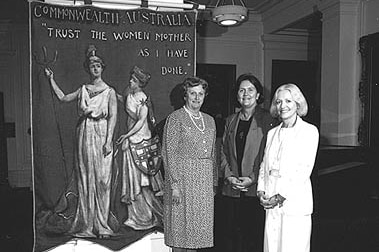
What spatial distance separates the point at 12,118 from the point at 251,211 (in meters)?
6.66

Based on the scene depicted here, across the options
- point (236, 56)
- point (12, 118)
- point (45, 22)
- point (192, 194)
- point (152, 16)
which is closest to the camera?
point (192, 194)

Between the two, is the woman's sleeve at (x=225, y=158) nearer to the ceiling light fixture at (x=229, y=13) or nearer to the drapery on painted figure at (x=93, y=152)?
the drapery on painted figure at (x=93, y=152)

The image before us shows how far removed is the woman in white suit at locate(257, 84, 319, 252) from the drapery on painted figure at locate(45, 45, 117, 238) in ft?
4.47

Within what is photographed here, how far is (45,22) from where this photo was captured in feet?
10.5

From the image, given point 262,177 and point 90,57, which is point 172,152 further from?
point 90,57

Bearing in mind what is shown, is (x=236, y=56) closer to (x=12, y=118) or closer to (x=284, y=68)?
(x=284, y=68)

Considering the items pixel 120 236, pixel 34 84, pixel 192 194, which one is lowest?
pixel 120 236

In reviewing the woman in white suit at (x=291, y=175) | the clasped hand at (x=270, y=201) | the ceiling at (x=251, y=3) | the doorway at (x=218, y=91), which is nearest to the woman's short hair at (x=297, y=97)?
the woman in white suit at (x=291, y=175)

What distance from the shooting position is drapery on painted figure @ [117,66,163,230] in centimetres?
339

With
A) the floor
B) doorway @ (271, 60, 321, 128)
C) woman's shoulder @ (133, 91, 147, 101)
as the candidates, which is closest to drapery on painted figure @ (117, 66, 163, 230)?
woman's shoulder @ (133, 91, 147, 101)

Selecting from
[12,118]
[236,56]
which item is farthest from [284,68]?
[12,118]

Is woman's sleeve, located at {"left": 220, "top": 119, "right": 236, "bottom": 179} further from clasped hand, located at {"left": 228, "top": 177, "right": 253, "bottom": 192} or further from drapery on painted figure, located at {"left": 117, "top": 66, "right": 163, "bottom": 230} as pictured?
drapery on painted figure, located at {"left": 117, "top": 66, "right": 163, "bottom": 230}

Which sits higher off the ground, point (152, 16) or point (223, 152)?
point (152, 16)

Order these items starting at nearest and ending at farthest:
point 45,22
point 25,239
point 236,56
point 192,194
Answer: point 192,194, point 45,22, point 25,239, point 236,56
